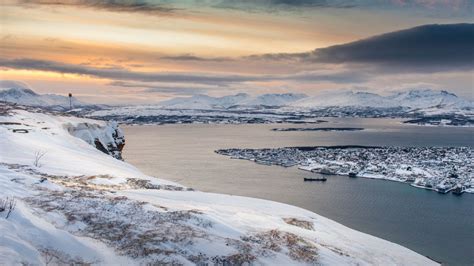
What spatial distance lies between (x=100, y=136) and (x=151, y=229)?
5569 cm

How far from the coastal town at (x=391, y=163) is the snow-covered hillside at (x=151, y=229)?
51916mm

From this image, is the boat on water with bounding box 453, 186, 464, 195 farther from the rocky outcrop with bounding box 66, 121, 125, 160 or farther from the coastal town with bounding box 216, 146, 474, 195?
the rocky outcrop with bounding box 66, 121, 125, 160

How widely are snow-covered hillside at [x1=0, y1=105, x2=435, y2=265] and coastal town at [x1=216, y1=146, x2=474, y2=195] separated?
5192cm

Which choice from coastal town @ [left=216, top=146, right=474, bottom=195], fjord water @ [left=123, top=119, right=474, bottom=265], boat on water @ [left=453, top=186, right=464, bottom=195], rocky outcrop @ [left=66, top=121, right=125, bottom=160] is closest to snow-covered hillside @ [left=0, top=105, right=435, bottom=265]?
fjord water @ [left=123, top=119, right=474, bottom=265]

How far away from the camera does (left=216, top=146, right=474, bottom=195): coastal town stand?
7588cm

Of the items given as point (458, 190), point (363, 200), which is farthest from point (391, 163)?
point (363, 200)

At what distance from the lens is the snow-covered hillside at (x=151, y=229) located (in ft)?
52.9

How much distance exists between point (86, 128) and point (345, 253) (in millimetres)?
57349

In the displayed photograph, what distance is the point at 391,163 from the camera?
316 feet

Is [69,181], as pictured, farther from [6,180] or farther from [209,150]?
[209,150]

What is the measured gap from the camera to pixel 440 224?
51812 millimetres

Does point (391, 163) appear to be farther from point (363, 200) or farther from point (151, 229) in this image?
Answer: point (151, 229)

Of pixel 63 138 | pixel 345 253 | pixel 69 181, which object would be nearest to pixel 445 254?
pixel 345 253

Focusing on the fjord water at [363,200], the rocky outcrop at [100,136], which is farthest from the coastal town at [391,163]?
the rocky outcrop at [100,136]
